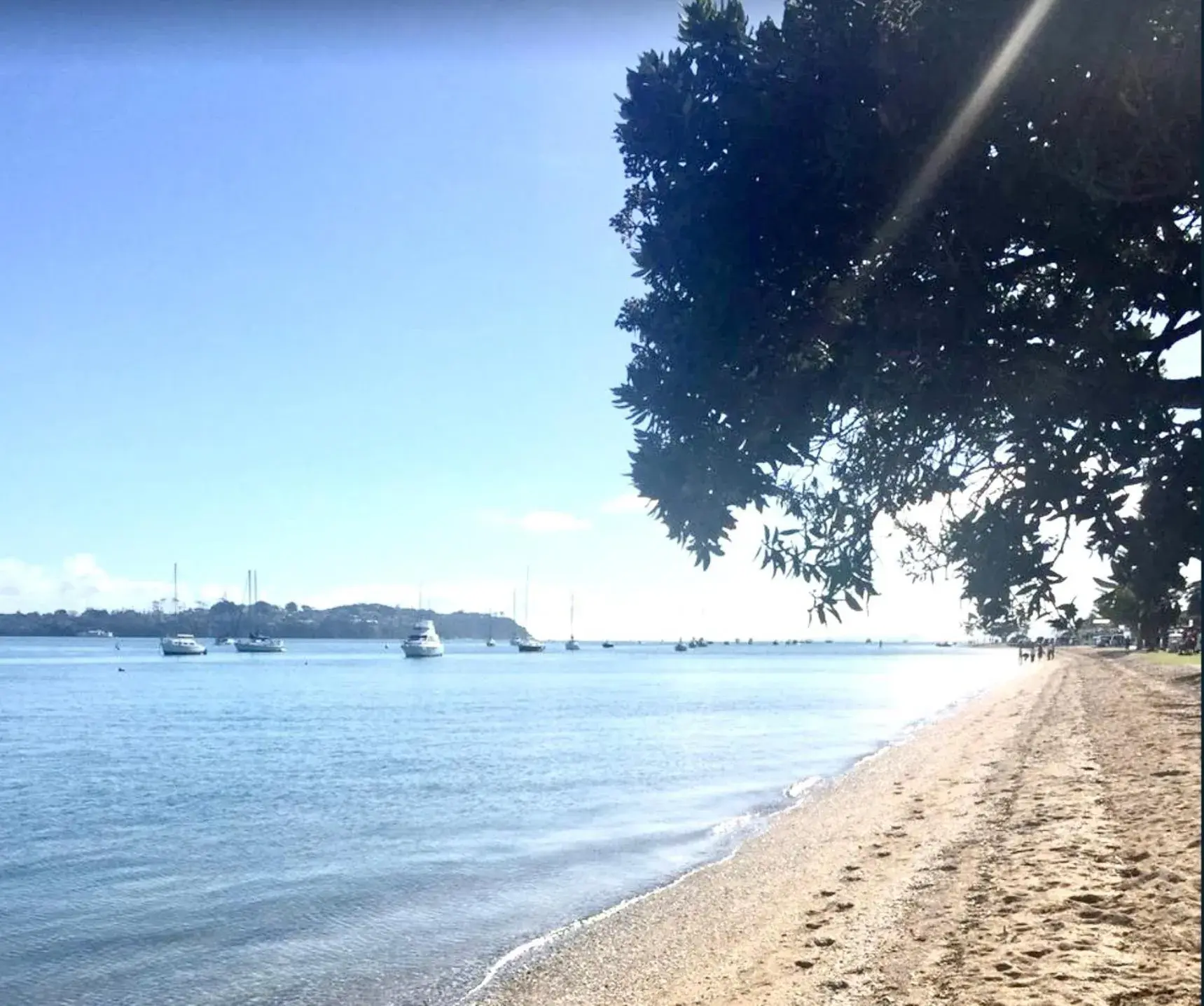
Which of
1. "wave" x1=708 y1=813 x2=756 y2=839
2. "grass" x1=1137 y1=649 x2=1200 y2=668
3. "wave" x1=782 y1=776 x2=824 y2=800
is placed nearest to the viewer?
"wave" x1=708 y1=813 x2=756 y2=839

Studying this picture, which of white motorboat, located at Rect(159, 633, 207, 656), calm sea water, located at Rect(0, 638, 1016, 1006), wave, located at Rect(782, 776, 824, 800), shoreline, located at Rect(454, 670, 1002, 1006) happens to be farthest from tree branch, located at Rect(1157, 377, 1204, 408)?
white motorboat, located at Rect(159, 633, 207, 656)

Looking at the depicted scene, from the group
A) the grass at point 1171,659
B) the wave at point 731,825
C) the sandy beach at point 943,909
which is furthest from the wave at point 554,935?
the grass at point 1171,659

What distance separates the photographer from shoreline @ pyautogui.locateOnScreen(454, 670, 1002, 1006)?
14.6 m

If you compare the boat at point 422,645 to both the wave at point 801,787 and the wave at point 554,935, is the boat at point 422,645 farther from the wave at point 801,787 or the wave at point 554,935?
the wave at point 554,935

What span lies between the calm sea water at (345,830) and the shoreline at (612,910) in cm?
29

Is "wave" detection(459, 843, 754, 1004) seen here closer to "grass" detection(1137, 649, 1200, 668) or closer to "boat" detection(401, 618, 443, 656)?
"grass" detection(1137, 649, 1200, 668)

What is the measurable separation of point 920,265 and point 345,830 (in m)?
24.7

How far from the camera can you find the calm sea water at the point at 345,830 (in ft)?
53.4

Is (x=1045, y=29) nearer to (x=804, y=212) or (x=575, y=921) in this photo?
(x=804, y=212)

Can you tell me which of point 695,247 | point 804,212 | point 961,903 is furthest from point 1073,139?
point 961,903

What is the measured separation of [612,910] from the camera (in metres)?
18.0

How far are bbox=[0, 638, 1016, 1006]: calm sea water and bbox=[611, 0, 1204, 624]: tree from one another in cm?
1071

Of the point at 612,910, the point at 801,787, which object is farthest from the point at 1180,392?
the point at 801,787

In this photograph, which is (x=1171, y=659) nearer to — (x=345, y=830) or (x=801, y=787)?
(x=801, y=787)
